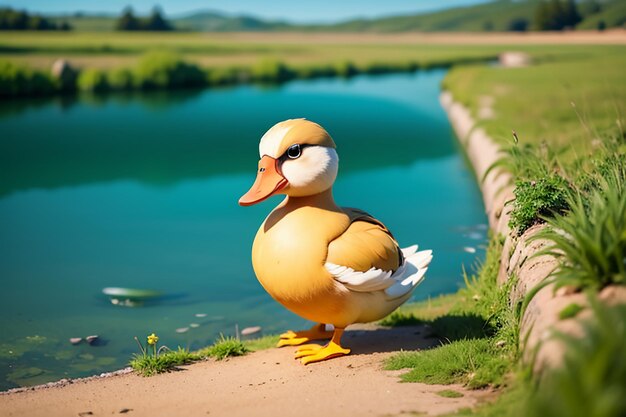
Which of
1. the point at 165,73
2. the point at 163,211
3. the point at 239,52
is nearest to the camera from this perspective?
the point at 163,211

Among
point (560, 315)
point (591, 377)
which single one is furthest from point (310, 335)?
point (591, 377)

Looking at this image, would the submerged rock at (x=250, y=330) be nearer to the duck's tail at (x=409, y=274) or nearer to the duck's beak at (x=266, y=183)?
the duck's tail at (x=409, y=274)

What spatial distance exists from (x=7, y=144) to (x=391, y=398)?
14.5 meters

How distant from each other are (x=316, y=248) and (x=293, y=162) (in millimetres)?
573

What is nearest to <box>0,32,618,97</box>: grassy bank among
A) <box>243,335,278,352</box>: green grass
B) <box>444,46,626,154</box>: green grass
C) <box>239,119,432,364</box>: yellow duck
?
<box>444,46,626,154</box>: green grass

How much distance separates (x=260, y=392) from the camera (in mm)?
4250

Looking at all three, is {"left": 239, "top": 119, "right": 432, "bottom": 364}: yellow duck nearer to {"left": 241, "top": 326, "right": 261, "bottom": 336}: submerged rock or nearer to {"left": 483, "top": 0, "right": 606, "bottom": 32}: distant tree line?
{"left": 241, "top": 326, "right": 261, "bottom": 336}: submerged rock

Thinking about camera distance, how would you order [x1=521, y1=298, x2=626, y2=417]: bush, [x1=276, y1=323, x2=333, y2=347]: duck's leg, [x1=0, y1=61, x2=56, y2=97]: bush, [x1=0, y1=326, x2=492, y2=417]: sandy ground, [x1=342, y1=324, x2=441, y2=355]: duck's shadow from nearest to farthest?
[x1=521, y1=298, x2=626, y2=417]: bush → [x1=0, y1=326, x2=492, y2=417]: sandy ground → [x1=342, y1=324, x2=441, y2=355]: duck's shadow → [x1=276, y1=323, x2=333, y2=347]: duck's leg → [x1=0, y1=61, x2=56, y2=97]: bush

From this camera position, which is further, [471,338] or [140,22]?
[140,22]

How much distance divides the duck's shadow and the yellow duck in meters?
0.25

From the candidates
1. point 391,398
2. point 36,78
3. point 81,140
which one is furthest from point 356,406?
point 36,78

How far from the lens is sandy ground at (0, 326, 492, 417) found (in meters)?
3.82

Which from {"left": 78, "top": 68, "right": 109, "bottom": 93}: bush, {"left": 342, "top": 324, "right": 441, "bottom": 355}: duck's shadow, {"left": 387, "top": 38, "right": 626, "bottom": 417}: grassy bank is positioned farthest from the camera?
{"left": 78, "top": 68, "right": 109, "bottom": 93}: bush

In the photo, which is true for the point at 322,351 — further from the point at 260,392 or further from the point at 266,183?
the point at 266,183
